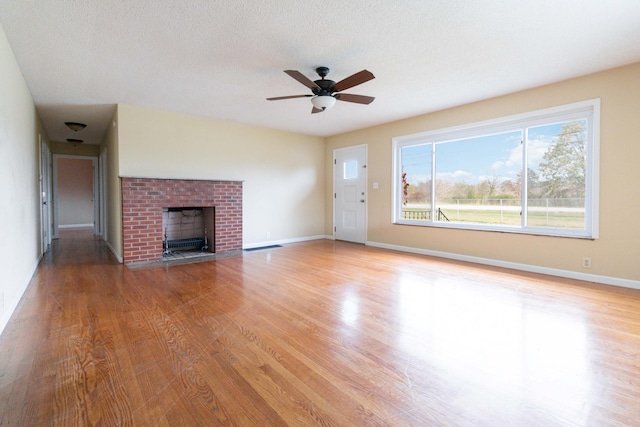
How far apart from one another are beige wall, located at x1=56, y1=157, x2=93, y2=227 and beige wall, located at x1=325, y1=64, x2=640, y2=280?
34.5 ft

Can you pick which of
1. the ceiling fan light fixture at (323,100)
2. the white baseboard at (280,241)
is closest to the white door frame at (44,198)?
the white baseboard at (280,241)

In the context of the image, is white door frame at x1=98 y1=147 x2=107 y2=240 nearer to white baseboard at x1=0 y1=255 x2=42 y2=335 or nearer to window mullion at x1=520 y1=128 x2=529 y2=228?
white baseboard at x1=0 y1=255 x2=42 y2=335

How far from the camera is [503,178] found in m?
4.59

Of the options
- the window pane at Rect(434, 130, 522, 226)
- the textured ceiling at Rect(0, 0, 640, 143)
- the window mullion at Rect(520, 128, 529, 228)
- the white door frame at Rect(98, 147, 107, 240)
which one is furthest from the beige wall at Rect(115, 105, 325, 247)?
the window mullion at Rect(520, 128, 529, 228)

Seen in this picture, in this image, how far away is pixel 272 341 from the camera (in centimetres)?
219

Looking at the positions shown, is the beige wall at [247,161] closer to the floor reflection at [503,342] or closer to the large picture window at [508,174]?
the large picture window at [508,174]

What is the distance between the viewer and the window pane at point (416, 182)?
18.2ft

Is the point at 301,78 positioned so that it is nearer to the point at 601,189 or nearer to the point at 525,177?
the point at 525,177

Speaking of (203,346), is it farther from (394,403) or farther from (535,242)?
(535,242)

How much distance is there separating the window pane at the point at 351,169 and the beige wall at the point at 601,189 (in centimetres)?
175

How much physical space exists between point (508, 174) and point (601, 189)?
43.4 inches

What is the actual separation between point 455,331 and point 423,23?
2.49 m

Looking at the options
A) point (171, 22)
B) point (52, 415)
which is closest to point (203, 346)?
point (52, 415)

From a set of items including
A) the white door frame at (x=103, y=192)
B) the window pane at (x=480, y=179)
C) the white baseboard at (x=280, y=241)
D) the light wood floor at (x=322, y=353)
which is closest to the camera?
the light wood floor at (x=322, y=353)
